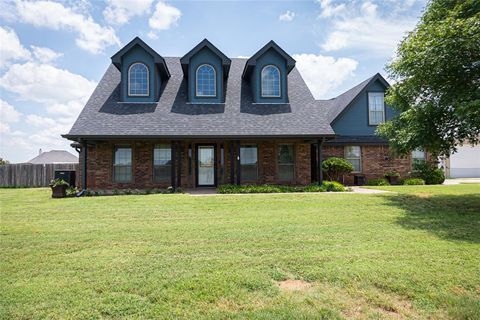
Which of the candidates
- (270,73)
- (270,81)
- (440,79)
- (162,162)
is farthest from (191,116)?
(440,79)

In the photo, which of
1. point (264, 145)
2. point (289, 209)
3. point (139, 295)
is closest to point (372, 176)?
point (264, 145)

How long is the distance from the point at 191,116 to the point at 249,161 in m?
3.75

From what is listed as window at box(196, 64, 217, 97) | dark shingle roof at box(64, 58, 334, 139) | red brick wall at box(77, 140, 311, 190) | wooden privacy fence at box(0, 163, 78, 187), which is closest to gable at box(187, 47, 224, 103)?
window at box(196, 64, 217, 97)

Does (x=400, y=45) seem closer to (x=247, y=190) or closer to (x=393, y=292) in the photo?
(x=247, y=190)

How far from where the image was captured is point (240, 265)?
403 centimetres

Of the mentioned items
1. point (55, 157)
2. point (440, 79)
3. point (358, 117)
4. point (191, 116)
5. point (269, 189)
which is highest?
point (358, 117)

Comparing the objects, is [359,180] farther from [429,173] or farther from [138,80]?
[138,80]

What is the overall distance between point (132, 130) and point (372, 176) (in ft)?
45.8

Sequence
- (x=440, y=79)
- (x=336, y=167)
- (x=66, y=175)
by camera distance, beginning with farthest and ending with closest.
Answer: (x=336, y=167) → (x=66, y=175) → (x=440, y=79)

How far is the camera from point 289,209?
838 cm

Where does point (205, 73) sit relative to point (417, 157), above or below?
above

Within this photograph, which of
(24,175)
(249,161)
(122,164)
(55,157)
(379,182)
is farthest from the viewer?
(55,157)

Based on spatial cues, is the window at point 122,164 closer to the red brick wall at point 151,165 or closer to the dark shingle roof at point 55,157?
the red brick wall at point 151,165

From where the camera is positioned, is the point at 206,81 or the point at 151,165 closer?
the point at 151,165
